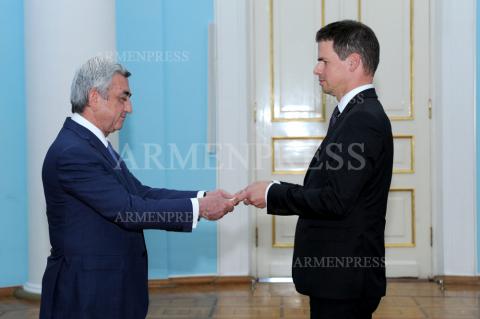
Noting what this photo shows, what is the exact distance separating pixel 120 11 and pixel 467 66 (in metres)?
2.61

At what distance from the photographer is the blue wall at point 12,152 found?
15.5ft

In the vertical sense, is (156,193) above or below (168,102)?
below

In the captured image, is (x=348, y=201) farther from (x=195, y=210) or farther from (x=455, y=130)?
(x=455, y=130)

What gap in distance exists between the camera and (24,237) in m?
4.82

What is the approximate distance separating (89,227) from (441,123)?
11.4 feet

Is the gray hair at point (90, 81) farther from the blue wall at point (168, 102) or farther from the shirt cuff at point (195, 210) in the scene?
the blue wall at point (168, 102)

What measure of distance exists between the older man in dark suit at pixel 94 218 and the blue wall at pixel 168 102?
2667 millimetres

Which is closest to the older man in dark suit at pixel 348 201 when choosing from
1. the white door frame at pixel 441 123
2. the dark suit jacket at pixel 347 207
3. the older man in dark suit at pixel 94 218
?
the dark suit jacket at pixel 347 207

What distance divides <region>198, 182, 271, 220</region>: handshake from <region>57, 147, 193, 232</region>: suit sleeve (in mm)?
271

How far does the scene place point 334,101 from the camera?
5043 millimetres

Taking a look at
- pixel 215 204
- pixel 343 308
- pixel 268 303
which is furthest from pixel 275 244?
pixel 343 308

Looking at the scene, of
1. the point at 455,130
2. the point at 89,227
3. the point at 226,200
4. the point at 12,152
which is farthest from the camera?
the point at 455,130

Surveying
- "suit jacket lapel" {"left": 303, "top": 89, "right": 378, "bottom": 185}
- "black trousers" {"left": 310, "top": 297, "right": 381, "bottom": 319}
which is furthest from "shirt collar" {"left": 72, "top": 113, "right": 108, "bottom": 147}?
"black trousers" {"left": 310, "top": 297, "right": 381, "bottom": 319}

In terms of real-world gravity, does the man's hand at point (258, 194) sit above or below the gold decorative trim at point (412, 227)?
above
